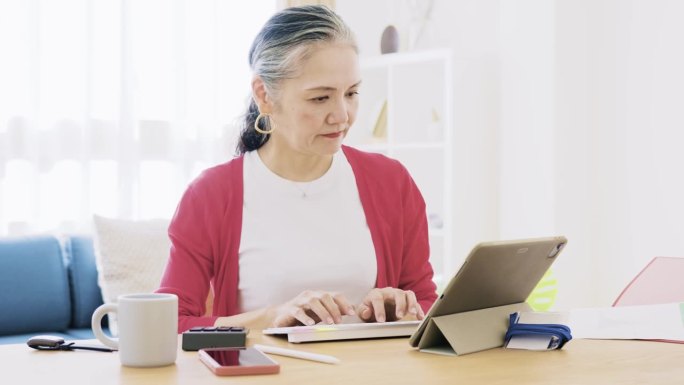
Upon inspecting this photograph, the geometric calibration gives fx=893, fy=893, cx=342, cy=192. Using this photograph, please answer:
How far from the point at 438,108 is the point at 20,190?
6.72 ft

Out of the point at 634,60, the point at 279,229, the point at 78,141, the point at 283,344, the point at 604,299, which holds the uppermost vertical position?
the point at 634,60

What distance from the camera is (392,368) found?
1235 mm

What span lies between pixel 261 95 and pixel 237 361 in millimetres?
934

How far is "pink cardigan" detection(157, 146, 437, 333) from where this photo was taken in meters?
1.90

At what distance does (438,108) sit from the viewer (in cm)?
454

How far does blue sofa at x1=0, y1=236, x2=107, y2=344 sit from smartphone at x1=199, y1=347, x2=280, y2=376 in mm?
2141

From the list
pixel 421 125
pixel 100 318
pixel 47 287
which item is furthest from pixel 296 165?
pixel 421 125

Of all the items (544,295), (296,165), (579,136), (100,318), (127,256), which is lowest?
(544,295)

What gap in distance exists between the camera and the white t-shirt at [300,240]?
6.28ft

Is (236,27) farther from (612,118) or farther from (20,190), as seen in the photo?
(612,118)

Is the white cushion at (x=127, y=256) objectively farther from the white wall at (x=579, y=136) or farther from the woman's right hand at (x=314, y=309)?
the woman's right hand at (x=314, y=309)

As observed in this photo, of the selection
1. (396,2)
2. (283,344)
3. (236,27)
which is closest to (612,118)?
(396,2)

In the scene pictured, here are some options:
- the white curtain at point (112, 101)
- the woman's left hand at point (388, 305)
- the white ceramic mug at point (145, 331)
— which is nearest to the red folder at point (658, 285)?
the woman's left hand at point (388, 305)

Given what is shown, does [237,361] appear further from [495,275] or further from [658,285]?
[658,285]
